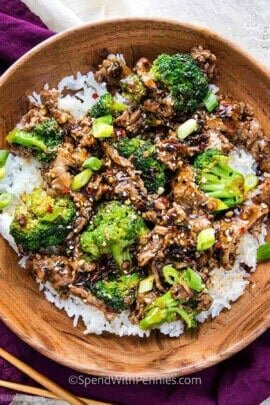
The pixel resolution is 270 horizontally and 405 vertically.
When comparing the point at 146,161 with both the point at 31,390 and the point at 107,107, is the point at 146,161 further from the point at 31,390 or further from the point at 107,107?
the point at 31,390

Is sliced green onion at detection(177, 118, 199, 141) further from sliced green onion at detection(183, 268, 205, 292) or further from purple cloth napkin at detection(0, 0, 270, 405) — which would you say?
purple cloth napkin at detection(0, 0, 270, 405)

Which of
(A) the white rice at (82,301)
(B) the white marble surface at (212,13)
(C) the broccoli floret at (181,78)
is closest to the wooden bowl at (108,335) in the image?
(A) the white rice at (82,301)

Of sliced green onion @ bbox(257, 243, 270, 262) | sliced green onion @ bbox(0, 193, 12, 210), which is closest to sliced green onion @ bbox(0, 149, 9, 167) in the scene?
sliced green onion @ bbox(0, 193, 12, 210)

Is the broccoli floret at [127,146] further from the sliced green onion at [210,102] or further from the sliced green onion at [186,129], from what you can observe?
the sliced green onion at [210,102]

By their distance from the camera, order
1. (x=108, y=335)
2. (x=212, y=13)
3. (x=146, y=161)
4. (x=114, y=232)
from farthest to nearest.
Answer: (x=212, y=13) < (x=108, y=335) < (x=146, y=161) < (x=114, y=232)

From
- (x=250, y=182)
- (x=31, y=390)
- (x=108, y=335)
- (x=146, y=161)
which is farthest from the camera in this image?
(x=31, y=390)

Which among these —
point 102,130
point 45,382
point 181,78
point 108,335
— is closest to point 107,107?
point 102,130

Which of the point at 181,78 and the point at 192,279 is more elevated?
the point at 181,78

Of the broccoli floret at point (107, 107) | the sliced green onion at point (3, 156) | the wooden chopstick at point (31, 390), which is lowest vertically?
the wooden chopstick at point (31, 390)
